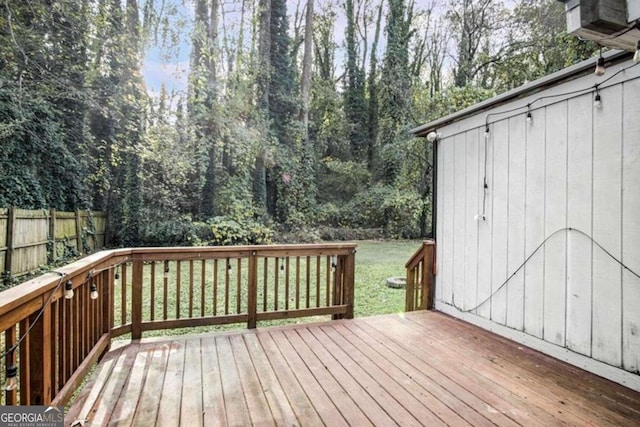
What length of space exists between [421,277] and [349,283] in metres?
1.14

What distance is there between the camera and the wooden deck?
192cm

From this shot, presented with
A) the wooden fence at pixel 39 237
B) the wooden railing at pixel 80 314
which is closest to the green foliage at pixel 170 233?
the wooden fence at pixel 39 237

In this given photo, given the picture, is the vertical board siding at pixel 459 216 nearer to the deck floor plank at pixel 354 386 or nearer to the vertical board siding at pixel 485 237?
the vertical board siding at pixel 485 237

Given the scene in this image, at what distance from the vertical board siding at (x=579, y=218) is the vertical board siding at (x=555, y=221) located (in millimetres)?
44

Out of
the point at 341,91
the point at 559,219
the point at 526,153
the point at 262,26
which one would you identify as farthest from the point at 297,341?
the point at 341,91

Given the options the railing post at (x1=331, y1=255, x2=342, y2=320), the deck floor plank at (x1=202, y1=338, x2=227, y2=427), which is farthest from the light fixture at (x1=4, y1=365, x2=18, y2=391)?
the railing post at (x1=331, y1=255, x2=342, y2=320)

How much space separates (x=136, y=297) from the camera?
9.96 ft

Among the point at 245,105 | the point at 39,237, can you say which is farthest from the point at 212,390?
the point at 245,105

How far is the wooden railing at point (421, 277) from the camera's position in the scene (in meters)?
4.10

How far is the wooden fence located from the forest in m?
0.52

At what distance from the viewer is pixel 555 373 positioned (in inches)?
96.3

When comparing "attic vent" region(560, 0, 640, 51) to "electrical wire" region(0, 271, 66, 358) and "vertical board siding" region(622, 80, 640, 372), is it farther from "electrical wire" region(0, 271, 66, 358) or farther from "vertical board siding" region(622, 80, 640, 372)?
"electrical wire" region(0, 271, 66, 358)

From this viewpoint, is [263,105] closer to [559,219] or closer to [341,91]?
[341,91]

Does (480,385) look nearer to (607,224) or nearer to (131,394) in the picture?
(607,224)
